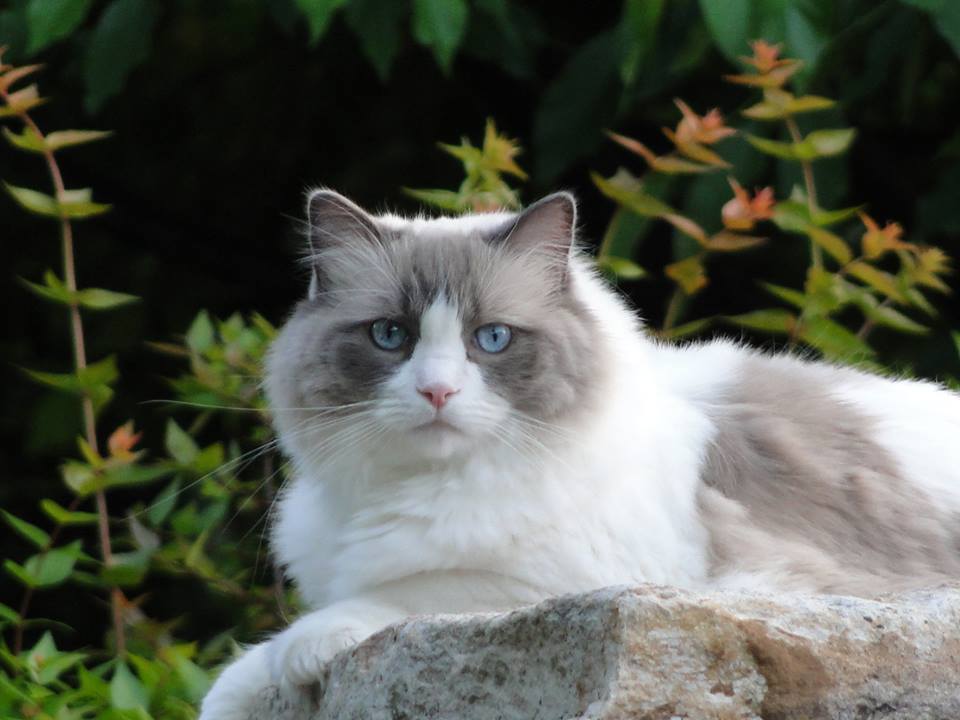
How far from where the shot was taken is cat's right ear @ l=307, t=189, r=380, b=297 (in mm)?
2775

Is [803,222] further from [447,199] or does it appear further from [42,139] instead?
[42,139]

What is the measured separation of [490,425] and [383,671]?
629 millimetres

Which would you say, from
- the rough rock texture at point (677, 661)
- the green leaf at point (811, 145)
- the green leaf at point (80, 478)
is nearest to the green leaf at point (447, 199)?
the green leaf at point (811, 145)

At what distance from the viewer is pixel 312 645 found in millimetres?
2301

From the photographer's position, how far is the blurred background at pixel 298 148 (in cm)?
435

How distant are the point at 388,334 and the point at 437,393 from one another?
0.73 ft

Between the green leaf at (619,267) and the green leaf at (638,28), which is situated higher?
the green leaf at (638,28)

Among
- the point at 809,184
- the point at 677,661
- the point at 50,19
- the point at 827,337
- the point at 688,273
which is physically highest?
the point at 50,19

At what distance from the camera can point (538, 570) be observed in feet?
8.21

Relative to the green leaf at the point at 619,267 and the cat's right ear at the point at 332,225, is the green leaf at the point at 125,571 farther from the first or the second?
the green leaf at the point at 619,267

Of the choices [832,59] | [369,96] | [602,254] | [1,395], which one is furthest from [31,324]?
[832,59]

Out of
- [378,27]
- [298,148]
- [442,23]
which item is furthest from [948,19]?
[298,148]

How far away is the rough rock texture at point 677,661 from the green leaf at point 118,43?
2.66m

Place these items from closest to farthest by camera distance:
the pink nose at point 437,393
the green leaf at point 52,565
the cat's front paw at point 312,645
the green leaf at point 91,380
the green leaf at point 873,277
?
the cat's front paw at point 312,645
the pink nose at point 437,393
the green leaf at point 52,565
the green leaf at point 91,380
the green leaf at point 873,277
